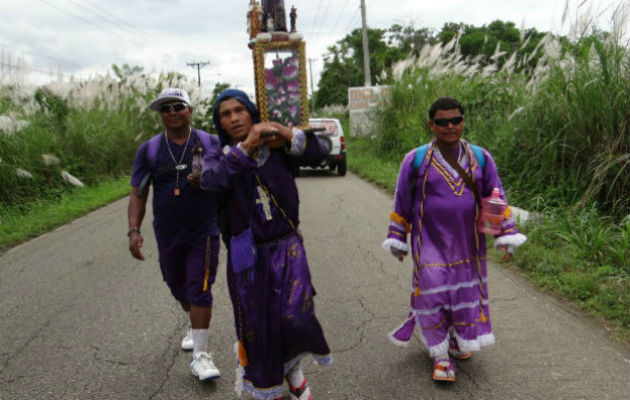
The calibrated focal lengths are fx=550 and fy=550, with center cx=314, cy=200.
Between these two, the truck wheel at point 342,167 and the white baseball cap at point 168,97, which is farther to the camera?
the truck wheel at point 342,167

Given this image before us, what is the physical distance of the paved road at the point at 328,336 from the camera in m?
3.40

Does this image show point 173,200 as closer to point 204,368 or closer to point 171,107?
point 171,107

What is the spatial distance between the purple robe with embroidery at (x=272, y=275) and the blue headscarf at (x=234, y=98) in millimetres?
108

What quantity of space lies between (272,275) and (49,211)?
29.2 feet

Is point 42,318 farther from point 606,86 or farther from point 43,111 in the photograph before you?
point 43,111

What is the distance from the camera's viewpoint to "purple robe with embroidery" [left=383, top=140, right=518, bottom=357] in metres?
3.39

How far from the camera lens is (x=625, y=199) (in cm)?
620

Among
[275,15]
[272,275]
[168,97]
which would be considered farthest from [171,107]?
[272,275]

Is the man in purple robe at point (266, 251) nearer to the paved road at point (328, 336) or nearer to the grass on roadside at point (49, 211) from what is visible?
the paved road at point (328, 336)

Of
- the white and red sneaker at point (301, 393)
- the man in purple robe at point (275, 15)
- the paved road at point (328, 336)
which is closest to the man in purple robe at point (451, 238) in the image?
the paved road at point (328, 336)

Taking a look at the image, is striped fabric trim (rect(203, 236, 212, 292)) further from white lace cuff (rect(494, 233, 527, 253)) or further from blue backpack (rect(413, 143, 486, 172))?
white lace cuff (rect(494, 233, 527, 253))

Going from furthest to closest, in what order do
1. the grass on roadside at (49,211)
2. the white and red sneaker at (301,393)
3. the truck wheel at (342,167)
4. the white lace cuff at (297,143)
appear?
the truck wheel at (342,167), the grass on roadside at (49,211), the white and red sneaker at (301,393), the white lace cuff at (297,143)

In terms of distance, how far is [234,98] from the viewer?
279 cm

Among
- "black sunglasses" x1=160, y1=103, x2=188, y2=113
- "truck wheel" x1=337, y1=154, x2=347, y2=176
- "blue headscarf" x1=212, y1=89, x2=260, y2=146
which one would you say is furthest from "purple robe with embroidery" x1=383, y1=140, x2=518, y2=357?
"truck wheel" x1=337, y1=154, x2=347, y2=176
